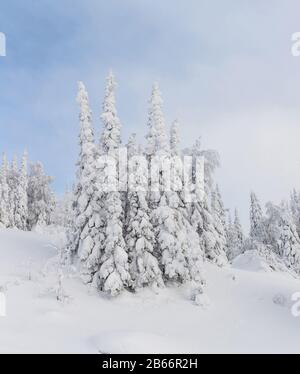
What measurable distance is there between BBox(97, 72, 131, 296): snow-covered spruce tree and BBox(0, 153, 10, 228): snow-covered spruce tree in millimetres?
30873

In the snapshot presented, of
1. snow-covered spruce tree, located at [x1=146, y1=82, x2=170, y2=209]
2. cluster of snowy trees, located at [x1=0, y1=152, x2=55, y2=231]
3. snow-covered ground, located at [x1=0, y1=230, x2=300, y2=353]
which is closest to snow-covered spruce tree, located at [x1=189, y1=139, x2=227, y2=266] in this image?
snow-covered ground, located at [x1=0, y1=230, x2=300, y2=353]

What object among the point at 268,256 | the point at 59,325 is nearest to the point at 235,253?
the point at 268,256

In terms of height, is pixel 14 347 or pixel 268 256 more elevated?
pixel 268 256

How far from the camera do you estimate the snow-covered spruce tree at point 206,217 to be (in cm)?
3556

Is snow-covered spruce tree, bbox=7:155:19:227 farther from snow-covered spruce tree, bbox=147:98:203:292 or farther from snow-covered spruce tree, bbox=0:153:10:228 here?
snow-covered spruce tree, bbox=147:98:203:292

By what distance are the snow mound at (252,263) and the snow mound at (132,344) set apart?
1930 cm

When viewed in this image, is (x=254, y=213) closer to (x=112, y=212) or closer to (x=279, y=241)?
(x=279, y=241)

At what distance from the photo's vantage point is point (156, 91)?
32594 millimetres

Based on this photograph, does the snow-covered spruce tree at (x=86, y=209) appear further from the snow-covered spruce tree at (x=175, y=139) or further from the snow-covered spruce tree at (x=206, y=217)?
the snow-covered spruce tree at (x=206, y=217)

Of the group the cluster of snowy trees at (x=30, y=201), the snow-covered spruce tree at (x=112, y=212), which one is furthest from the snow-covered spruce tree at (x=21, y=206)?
the snow-covered spruce tree at (x=112, y=212)

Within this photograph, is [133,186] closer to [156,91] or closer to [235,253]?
[156,91]
